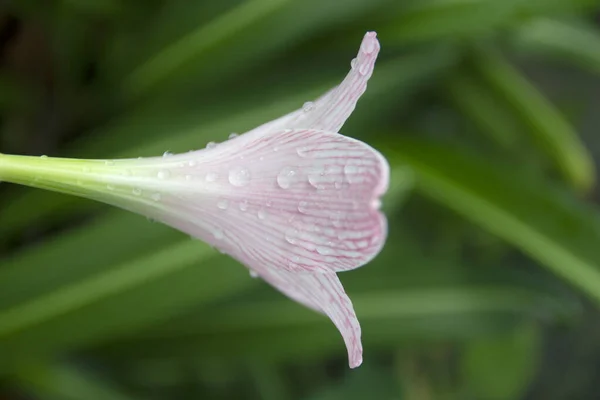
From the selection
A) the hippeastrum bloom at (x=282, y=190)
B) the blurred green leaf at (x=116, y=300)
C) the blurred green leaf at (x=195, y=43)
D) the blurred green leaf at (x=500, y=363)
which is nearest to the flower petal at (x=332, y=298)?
the hippeastrum bloom at (x=282, y=190)

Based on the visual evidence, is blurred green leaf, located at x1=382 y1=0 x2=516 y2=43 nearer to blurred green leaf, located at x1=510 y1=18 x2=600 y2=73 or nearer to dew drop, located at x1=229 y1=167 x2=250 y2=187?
blurred green leaf, located at x1=510 y1=18 x2=600 y2=73

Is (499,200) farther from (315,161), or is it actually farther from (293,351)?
(315,161)

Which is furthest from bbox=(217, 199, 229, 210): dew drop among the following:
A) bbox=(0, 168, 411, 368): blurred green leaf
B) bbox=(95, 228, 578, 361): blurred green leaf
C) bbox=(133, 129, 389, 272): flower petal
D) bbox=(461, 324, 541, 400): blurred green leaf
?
bbox=(461, 324, 541, 400): blurred green leaf

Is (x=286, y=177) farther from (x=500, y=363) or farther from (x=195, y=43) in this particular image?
(x=500, y=363)

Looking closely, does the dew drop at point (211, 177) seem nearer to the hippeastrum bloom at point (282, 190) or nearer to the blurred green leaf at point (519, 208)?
the hippeastrum bloom at point (282, 190)

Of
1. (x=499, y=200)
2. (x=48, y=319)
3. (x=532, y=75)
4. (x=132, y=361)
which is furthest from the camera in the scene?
(x=532, y=75)

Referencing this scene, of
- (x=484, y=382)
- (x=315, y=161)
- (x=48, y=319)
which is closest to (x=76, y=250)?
(x=48, y=319)
